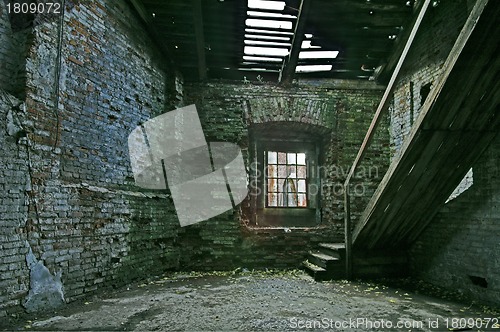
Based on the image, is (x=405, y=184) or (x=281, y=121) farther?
(x=281, y=121)

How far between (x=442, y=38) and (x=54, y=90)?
17.8ft

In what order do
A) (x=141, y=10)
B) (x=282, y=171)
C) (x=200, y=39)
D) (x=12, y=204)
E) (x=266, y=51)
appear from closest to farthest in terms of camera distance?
(x=12, y=204)
(x=141, y=10)
(x=200, y=39)
(x=266, y=51)
(x=282, y=171)

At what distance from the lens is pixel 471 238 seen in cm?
421

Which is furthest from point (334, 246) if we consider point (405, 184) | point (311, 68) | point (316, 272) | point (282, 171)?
point (311, 68)

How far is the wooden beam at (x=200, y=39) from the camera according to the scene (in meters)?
4.99

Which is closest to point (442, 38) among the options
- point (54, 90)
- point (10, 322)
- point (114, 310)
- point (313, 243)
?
point (313, 243)

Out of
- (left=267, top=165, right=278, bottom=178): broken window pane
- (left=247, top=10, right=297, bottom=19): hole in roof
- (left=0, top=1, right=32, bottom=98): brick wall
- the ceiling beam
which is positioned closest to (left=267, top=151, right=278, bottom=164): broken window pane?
(left=267, top=165, right=278, bottom=178): broken window pane

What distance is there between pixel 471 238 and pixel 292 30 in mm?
4040

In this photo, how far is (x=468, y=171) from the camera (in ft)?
14.2

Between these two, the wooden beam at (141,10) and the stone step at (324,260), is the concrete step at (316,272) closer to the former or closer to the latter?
the stone step at (324,260)

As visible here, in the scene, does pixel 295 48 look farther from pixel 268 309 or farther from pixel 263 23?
pixel 268 309

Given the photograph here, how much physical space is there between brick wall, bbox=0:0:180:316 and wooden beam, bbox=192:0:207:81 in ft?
2.70

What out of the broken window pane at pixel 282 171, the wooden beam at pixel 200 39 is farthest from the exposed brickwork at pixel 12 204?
the broken window pane at pixel 282 171

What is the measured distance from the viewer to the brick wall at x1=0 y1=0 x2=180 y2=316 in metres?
3.24
